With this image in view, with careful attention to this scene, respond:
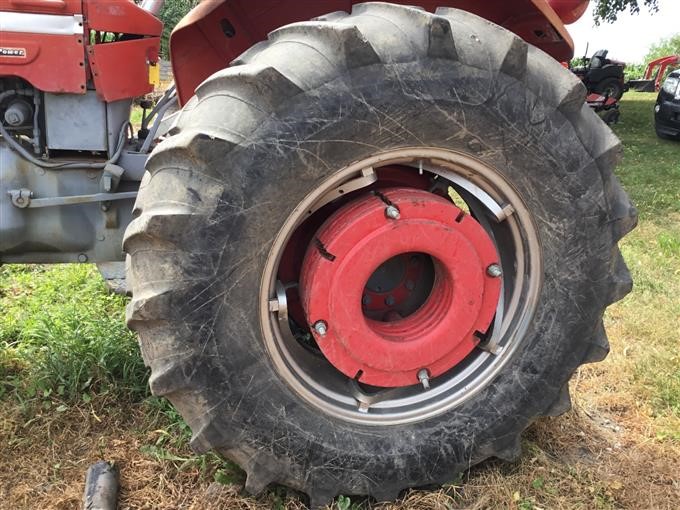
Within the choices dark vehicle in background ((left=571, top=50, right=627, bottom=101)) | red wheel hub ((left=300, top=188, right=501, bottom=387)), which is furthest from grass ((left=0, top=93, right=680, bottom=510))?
dark vehicle in background ((left=571, top=50, right=627, bottom=101))

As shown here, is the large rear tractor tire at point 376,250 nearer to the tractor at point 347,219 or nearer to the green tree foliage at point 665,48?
the tractor at point 347,219

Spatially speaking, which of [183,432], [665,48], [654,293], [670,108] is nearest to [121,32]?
[183,432]

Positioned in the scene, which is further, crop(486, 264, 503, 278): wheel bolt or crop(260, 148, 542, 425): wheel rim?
crop(486, 264, 503, 278): wheel bolt

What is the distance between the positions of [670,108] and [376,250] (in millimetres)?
9245

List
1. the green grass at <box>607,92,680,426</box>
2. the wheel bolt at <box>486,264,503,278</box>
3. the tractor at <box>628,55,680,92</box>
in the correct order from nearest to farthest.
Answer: the wheel bolt at <box>486,264,503,278</box> → the green grass at <box>607,92,680,426</box> → the tractor at <box>628,55,680,92</box>

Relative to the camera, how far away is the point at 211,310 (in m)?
1.60

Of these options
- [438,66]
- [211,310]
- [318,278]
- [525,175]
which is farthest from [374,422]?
[438,66]

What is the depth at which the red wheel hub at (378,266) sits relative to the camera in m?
1.71

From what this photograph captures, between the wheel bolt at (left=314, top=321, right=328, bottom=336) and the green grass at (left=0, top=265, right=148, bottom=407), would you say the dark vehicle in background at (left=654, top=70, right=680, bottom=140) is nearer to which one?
the green grass at (left=0, top=265, right=148, bottom=407)

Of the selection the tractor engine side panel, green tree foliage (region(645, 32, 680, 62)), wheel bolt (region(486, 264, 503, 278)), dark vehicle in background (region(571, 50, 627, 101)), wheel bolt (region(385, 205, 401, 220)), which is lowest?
green tree foliage (region(645, 32, 680, 62))

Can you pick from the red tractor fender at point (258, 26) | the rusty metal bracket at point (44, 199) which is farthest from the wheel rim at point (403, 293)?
Result: the rusty metal bracket at point (44, 199)

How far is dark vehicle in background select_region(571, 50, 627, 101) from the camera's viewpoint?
37.8 ft

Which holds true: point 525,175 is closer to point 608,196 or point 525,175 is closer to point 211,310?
point 608,196

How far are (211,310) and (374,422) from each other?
24.4 inches
